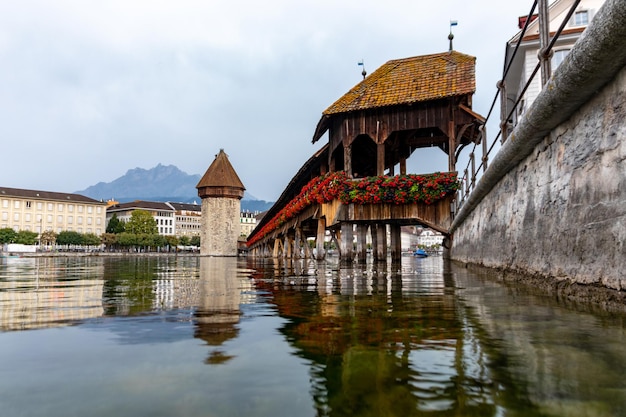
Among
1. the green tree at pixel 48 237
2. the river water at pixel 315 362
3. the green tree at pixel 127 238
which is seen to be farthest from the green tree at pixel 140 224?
the river water at pixel 315 362

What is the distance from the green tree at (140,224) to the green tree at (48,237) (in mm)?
13140

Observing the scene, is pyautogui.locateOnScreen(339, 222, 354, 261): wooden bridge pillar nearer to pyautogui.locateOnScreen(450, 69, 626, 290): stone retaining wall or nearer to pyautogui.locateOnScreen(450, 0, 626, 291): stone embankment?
pyautogui.locateOnScreen(450, 69, 626, 290): stone retaining wall

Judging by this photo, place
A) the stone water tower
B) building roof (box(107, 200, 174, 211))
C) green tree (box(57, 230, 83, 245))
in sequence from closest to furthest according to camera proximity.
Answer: the stone water tower → green tree (box(57, 230, 83, 245)) → building roof (box(107, 200, 174, 211))

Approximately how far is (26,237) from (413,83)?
3527 inches

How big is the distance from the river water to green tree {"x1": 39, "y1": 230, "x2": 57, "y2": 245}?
3889 inches

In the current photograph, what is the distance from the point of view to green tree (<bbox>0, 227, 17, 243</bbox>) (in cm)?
8281

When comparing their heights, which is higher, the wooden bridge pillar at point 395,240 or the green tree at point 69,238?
the green tree at point 69,238

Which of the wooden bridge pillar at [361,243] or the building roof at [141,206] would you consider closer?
the wooden bridge pillar at [361,243]

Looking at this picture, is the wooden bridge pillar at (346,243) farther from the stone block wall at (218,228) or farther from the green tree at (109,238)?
the green tree at (109,238)

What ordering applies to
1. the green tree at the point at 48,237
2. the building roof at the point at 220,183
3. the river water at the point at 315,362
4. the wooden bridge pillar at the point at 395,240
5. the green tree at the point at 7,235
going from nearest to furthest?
the river water at the point at 315,362, the wooden bridge pillar at the point at 395,240, the building roof at the point at 220,183, the green tree at the point at 7,235, the green tree at the point at 48,237

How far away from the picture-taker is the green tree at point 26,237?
277 feet

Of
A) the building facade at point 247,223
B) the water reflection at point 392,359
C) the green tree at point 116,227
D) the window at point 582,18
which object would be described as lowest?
the water reflection at point 392,359

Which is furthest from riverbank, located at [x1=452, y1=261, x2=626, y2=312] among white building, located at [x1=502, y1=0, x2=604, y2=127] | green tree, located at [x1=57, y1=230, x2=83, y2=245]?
green tree, located at [x1=57, y1=230, x2=83, y2=245]

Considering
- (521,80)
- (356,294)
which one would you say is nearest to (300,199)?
(521,80)
